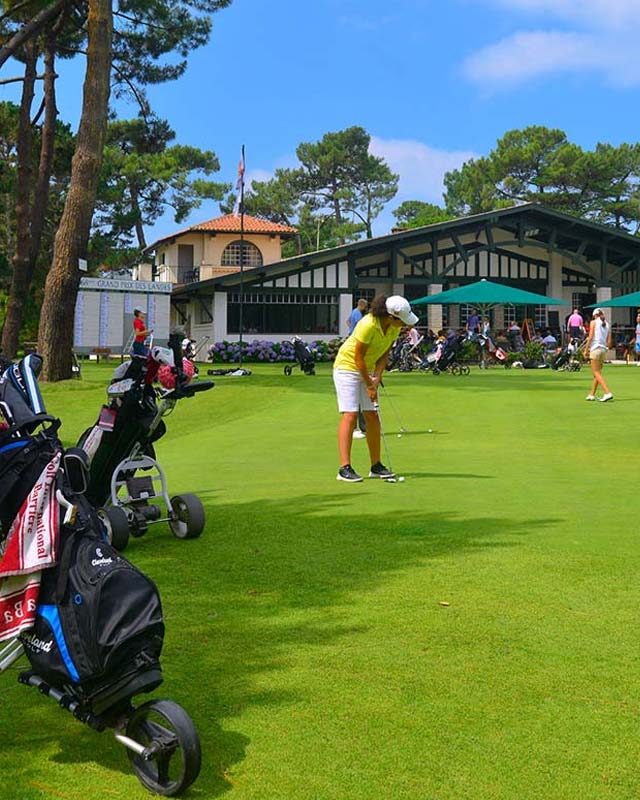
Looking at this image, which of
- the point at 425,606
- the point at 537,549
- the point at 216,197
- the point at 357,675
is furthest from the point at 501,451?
the point at 216,197

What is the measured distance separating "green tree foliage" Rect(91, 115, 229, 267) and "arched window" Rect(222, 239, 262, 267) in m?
5.01

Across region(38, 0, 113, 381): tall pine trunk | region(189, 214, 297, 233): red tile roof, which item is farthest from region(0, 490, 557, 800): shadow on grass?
region(189, 214, 297, 233): red tile roof

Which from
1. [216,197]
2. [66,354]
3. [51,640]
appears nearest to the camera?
[51,640]

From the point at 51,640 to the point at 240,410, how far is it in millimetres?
15684

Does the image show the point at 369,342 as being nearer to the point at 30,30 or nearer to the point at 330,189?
the point at 30,30

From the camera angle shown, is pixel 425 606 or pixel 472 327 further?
pixel 472 327

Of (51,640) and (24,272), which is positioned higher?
(24,272)

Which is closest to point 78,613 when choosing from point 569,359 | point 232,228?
point 569,359

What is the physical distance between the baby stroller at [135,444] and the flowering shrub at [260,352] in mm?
33329

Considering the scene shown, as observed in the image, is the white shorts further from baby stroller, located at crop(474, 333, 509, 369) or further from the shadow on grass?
baby stroller, located at crop(474, 333, 509, 369)

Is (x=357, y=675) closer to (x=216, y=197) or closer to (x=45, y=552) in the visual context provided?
(x=45, y=552)

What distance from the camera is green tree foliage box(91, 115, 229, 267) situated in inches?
2106

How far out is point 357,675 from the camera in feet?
13.9

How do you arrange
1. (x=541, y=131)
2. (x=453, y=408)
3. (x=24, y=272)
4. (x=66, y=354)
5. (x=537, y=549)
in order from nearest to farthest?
(x=537, y=549) → (x=453, y=408) → (x=66, y=354) → (x=24, y=272) → (x=541, y=131)
